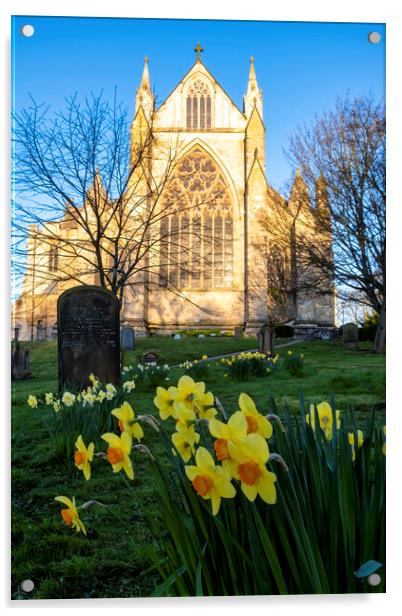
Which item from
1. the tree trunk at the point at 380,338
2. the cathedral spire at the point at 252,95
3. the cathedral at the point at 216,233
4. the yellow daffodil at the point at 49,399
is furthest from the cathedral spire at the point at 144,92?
the tree trunk at the point at 380,338

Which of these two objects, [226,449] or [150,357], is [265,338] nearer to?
[150,357]

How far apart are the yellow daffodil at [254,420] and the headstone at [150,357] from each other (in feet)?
6.16

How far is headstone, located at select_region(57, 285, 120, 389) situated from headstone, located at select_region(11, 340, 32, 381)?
315mm

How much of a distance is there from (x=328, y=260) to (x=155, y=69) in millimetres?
1664

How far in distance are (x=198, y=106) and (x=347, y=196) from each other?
1.24 meters

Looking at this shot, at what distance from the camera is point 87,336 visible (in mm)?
3570

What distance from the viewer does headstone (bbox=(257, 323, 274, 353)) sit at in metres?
3.26

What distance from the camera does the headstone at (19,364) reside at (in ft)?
8.87

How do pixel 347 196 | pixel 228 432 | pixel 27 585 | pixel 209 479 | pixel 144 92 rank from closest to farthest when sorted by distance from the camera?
1. pixel 228 432
2. pixel 209 479
3. pixel 27 585
4. pixel 144 92
5. pixel 347 196

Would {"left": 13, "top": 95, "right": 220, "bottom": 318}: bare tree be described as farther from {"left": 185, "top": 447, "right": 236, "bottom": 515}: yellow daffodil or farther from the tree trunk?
{"left": 185, "top": 447, "right": 236, "bottom": 515}: yellow daffodil

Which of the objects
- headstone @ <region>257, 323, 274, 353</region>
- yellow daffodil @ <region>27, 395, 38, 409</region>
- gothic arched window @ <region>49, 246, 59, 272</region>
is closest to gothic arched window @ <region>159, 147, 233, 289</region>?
headstone @ <region>257, 323, 274, 353</region>

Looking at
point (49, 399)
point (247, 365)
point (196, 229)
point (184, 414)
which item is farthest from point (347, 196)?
point (49, 399)

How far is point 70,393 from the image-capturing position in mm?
2982
